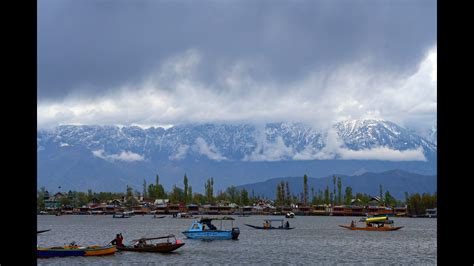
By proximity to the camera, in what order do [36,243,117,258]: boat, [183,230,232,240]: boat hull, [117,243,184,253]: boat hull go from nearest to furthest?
[36,243,117,258]: boat < [117,243,184,253]: boat hull < [183,230,232,240]: boat hull

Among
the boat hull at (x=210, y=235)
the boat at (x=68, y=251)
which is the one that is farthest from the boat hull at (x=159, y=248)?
the boat hull at (x=210, y=235)

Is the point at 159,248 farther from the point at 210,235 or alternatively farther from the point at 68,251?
the point at 210,235

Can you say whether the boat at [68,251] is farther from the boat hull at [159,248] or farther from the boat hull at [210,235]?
the boat hull at [210,235]

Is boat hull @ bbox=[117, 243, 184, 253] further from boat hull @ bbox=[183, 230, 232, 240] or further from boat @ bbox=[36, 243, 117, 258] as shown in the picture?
boat hull @ bbox=[183, 230, 232, 240]

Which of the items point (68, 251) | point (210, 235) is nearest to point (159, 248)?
point (68, 251)

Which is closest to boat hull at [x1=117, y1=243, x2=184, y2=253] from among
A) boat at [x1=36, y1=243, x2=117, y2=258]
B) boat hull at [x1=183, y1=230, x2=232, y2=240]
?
boat at [x1=36, y1=243, x2=117, y2=258]

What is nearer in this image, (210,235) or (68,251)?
(68,251)

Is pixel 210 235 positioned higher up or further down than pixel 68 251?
further down

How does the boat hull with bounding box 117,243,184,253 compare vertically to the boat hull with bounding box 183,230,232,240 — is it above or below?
above
